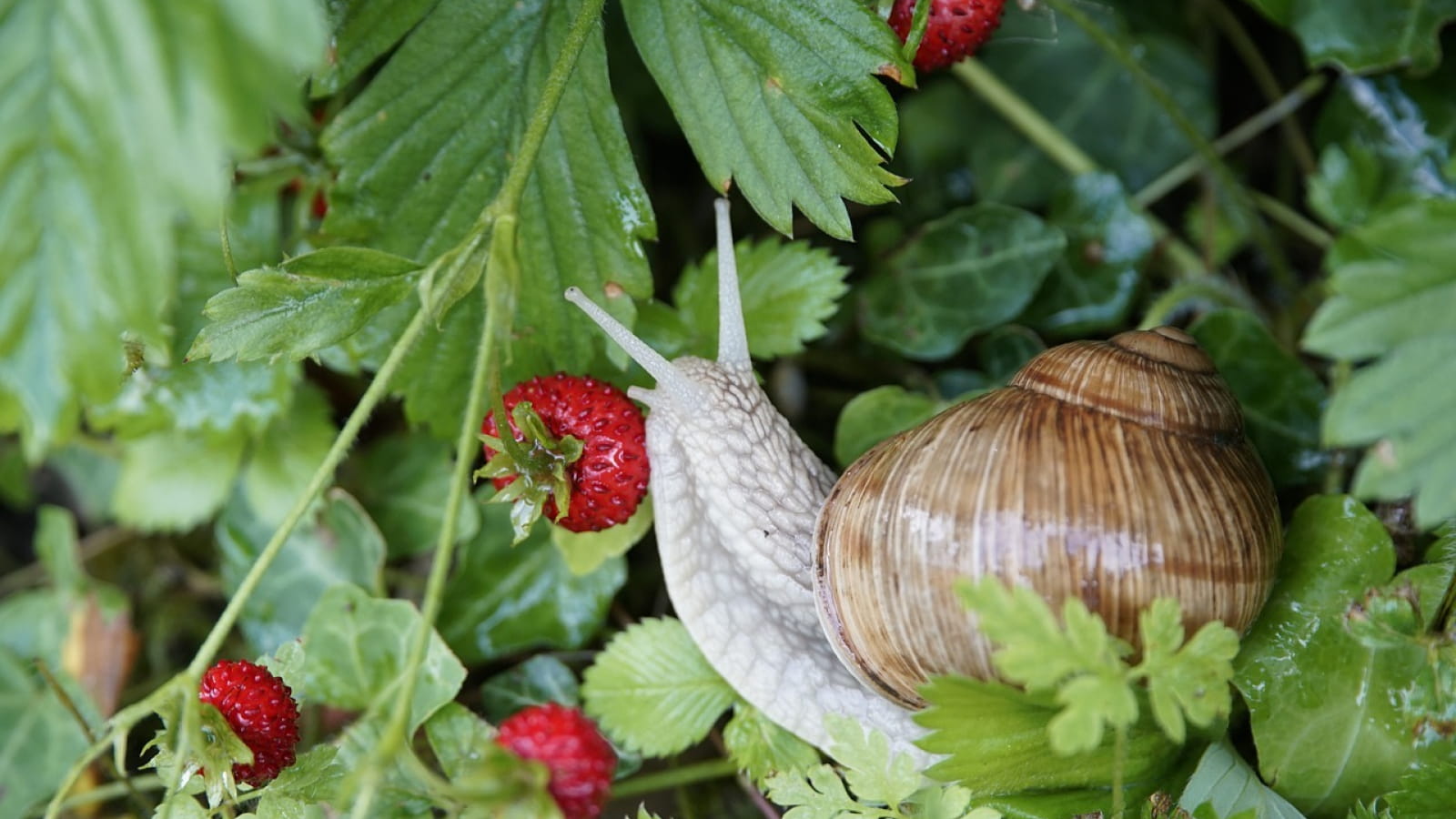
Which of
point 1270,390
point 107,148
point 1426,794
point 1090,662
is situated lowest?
point 1426,794

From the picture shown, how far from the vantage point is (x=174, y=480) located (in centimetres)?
175

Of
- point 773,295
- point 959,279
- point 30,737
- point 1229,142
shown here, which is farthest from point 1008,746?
point 30,737

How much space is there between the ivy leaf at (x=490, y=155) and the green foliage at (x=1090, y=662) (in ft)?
2.11

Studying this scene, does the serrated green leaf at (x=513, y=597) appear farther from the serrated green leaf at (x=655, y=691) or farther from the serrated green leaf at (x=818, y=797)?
the serrated green leaf at (x=818, y=797)

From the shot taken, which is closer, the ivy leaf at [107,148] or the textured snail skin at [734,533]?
the ivy leaf at [107,148]

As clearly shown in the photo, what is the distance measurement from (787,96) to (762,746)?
780 mm

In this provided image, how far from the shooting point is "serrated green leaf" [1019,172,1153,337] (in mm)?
1678

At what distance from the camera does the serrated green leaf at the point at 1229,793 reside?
123 centimetres

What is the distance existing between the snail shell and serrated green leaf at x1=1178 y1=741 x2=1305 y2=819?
21cm

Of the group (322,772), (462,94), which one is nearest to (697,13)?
(462,94)

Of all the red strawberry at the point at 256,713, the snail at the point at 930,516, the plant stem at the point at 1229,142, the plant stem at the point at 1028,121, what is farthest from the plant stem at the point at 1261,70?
the red strawberry at the point at 256,713

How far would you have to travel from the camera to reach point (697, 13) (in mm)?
1315

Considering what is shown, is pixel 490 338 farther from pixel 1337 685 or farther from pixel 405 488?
pixel 1337 685

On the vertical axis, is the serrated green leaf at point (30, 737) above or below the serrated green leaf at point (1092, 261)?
below
